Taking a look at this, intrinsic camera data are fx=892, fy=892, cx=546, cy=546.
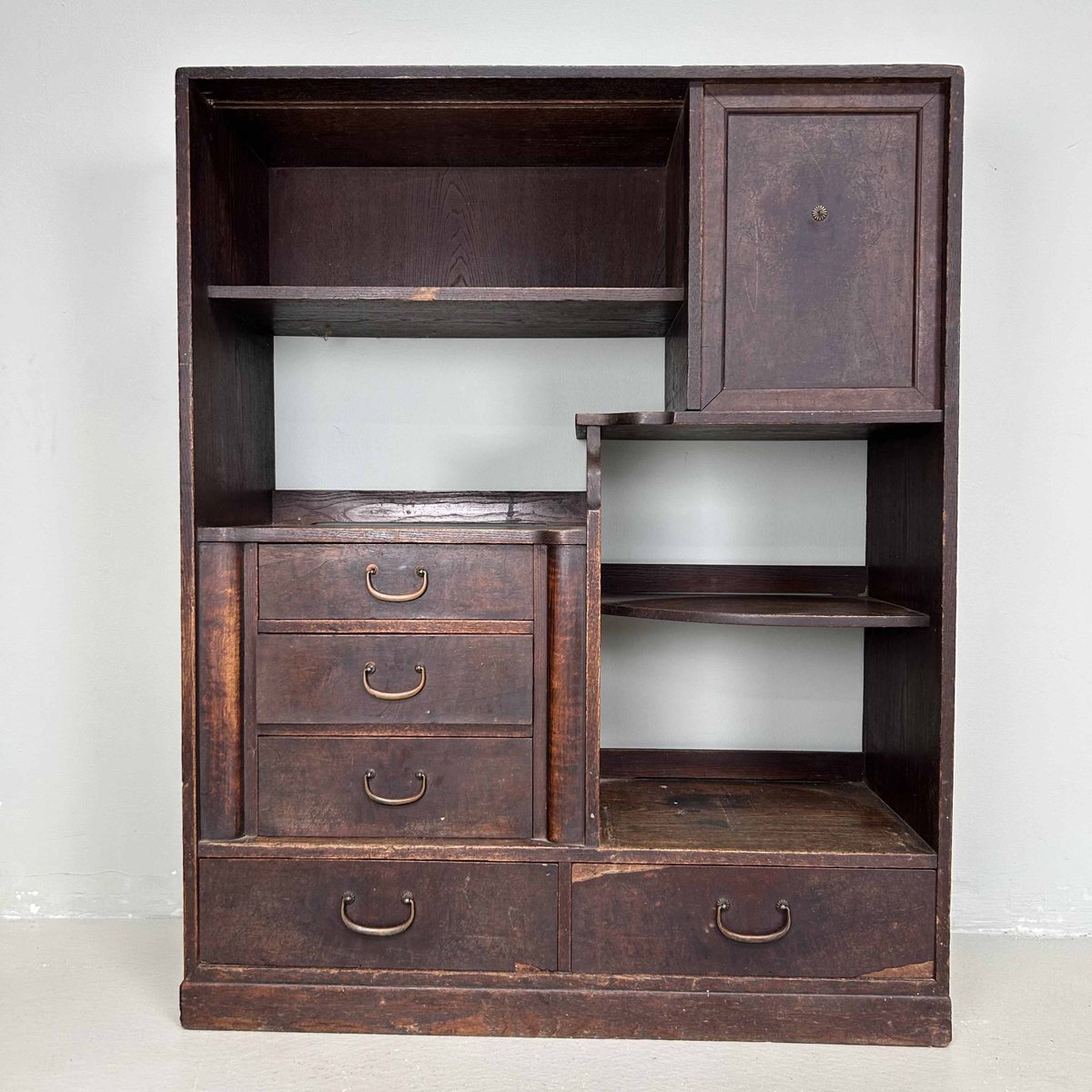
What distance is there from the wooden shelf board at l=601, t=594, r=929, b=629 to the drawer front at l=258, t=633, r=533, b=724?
0.27m

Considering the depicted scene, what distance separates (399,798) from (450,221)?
4.60 feet

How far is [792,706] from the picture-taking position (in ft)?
7.75

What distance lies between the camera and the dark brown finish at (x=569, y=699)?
1.83 metres

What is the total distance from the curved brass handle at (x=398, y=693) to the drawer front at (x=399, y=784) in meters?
0.09

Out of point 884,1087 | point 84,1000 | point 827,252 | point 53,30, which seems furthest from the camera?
point 53,30

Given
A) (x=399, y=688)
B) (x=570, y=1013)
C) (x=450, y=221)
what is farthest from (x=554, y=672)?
(x=450, y=221)

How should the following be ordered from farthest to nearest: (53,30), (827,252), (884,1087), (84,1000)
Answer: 1. (53,30)
2. (84,1000)
3. (827,252)
4. (884,1087)

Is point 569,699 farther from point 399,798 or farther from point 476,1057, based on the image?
point 476,1057

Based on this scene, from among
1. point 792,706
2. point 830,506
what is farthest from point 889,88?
point 792,706

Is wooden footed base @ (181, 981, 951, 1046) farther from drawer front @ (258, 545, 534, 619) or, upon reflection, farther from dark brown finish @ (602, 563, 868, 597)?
dark brown finish @ (602, 563, 868, 597)

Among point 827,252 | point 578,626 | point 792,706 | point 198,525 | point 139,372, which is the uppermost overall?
point 827,252

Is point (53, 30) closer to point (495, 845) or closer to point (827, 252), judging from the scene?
point (827, 252)

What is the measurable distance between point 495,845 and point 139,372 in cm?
152

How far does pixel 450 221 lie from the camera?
7.39 ft
